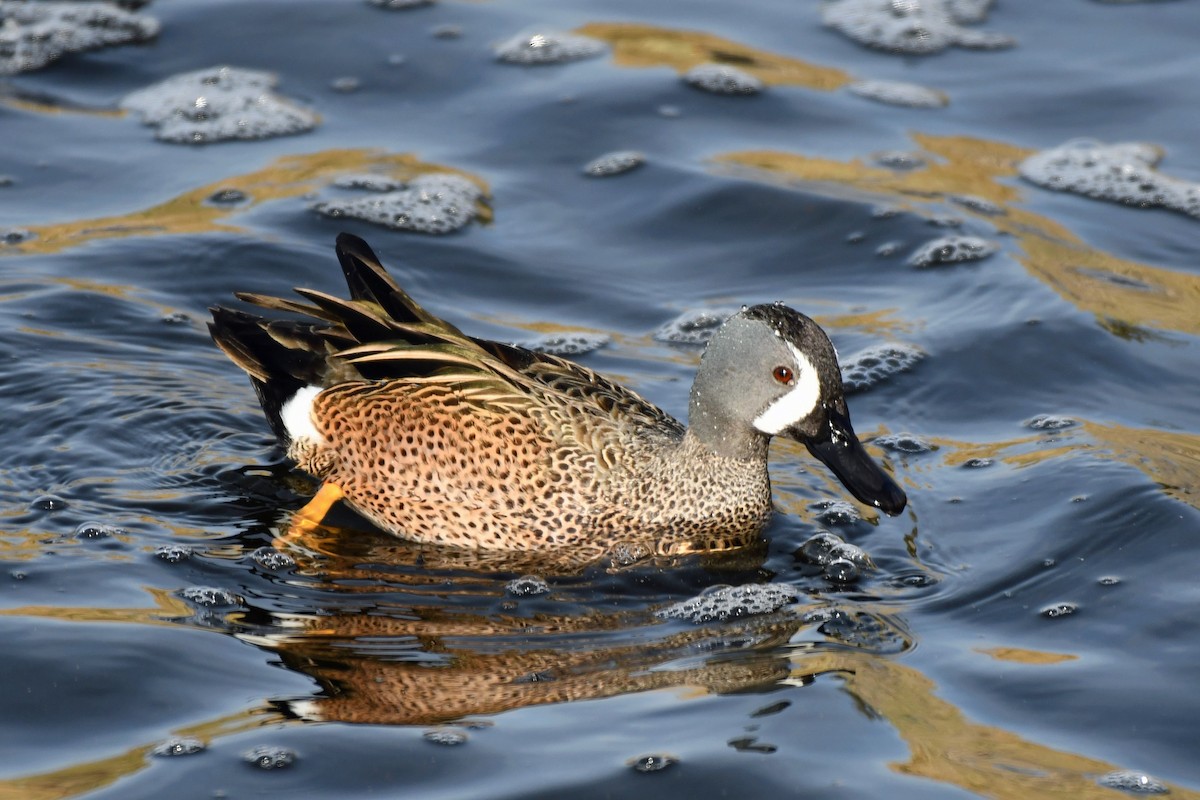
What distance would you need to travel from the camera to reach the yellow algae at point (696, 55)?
36.8 ft

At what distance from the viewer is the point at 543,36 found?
454 inches

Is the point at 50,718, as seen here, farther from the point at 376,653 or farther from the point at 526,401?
the point at 526,401

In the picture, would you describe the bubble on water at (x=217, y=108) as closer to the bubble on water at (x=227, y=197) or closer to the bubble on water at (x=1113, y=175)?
the bubble on water at (x=227, y=197)

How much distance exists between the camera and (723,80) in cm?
1112

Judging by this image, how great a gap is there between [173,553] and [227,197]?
3.75 meters

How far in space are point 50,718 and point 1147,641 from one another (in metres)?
3.69

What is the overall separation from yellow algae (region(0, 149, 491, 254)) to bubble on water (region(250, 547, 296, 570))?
318 cm

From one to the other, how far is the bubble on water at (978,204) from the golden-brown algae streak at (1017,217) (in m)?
0.03

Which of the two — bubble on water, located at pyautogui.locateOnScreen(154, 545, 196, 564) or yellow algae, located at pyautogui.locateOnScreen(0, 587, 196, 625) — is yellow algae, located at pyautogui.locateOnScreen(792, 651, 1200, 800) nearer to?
yellow algae, located at pyautogui.locateOnScreen(0, 587, 196, 625)

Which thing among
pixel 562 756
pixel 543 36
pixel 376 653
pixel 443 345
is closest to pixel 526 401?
pixel 443 345

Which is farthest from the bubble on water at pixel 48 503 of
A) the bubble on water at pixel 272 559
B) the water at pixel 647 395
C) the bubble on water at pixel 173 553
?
the bubble on water at pixel 272 559

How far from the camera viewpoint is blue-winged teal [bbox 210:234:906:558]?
6453mm

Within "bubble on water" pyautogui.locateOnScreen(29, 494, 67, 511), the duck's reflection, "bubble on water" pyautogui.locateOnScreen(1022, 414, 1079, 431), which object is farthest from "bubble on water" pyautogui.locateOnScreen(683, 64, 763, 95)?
"bubble on water" pyautogui.locateOnScreen(29, 494, 67, 511)

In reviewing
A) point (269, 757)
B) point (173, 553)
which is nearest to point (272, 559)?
point (173, 553)
